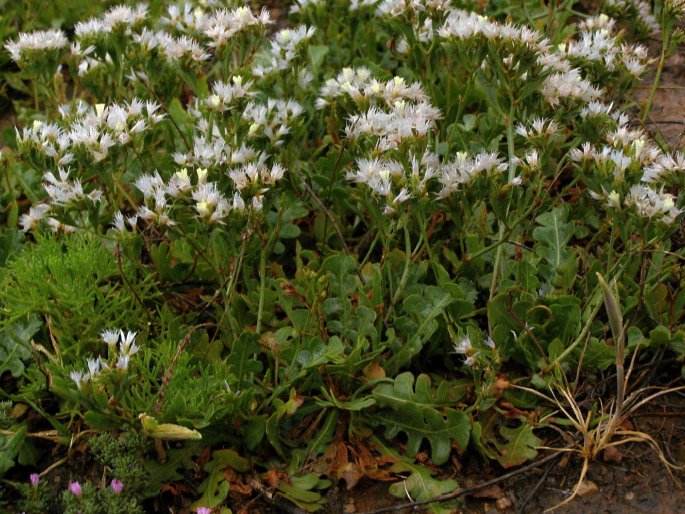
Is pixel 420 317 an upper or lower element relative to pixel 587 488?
upper

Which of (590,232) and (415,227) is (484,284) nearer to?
(415,227)

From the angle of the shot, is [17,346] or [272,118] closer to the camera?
[17,346]

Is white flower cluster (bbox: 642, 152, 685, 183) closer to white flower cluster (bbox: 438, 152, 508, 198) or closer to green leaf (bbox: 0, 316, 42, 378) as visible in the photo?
white flower cluster (bbox: 438, 152, 508, 198)

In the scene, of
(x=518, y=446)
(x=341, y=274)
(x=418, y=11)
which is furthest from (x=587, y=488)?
(x=418, y=11)

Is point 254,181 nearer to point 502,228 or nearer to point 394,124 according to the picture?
point 394,124

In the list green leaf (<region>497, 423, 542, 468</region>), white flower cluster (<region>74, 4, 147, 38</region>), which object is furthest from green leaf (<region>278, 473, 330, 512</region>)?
white flower cluster (<region>74, 4, 147, 38</region>)

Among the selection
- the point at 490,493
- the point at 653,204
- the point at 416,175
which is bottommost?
the point at 490,493

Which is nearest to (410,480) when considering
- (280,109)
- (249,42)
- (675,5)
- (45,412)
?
(45,412)
